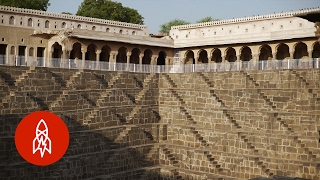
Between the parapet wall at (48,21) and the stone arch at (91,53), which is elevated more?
the parapet wall at (48,21)

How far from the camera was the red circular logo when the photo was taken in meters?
20.6

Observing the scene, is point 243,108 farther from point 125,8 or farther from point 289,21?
point 125,8

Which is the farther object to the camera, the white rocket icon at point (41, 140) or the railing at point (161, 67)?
the railing at point (161, 67)

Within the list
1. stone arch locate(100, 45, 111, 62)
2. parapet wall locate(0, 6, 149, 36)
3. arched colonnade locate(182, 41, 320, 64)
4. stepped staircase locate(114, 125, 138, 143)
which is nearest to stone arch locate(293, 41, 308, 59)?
arched colonnade locate(182, 41, 320, 64)

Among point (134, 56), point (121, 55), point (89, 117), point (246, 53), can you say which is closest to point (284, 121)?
point (89, 117)

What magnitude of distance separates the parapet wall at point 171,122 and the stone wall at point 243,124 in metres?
0.05

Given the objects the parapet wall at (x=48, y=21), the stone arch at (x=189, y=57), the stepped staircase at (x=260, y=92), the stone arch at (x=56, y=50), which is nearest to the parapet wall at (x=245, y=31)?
the stone arch at (x=189, y=57)

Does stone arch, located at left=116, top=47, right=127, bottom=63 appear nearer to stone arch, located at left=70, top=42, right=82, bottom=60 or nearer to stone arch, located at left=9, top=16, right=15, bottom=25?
stone arch, located at left=70, top=42, right=82, bottom=60

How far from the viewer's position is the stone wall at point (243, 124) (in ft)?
79.9

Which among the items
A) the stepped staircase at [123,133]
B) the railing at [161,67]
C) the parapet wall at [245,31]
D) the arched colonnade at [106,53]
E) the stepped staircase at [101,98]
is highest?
the parapet wall at [245,31]

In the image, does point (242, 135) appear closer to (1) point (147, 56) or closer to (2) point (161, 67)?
(2) point (161, 67)

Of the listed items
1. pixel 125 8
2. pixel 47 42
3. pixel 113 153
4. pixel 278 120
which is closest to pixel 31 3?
pixel 125 8

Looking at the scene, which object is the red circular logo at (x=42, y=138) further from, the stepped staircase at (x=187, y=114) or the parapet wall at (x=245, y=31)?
the parapet wall at (x=245, y=31)

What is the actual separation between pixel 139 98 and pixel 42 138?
10.9 metres
